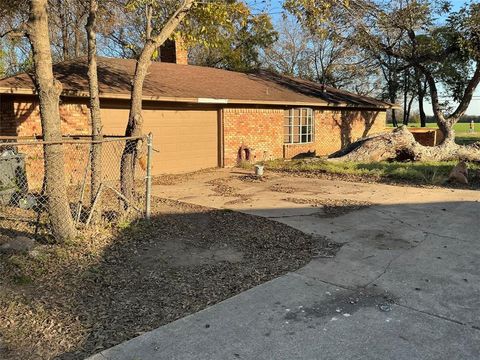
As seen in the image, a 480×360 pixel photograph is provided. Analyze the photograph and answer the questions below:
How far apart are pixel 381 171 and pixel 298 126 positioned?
643 cm

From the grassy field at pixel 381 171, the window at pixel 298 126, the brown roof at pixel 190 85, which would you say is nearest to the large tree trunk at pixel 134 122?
the brown roof at pixel 190 85

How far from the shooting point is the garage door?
42.0 feet

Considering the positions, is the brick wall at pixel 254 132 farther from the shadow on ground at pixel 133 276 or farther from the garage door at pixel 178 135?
the shadow on ground at pixel 133 276

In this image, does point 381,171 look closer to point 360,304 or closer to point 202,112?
point 202,112

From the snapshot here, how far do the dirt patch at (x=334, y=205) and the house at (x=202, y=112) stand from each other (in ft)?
18.7

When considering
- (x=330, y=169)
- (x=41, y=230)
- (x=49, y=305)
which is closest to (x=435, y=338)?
(x=49, y=305)

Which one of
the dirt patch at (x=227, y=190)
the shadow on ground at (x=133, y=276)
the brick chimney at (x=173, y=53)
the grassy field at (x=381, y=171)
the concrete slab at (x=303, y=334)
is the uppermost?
the brick chimney at (x=173, y=53)

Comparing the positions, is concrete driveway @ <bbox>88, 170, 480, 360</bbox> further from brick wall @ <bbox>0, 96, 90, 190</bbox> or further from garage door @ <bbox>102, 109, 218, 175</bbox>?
garage door @ <bbox>102, 109, 218, 175</bbox>

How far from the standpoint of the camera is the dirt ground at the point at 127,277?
12.1ft

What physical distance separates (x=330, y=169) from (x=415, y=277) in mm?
8993

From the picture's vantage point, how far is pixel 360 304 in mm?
4359

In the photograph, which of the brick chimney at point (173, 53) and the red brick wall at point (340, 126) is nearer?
the brick chimney at point (173, 53)

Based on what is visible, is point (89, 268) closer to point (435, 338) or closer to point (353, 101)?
point (435, 338)

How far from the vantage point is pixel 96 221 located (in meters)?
6.49
